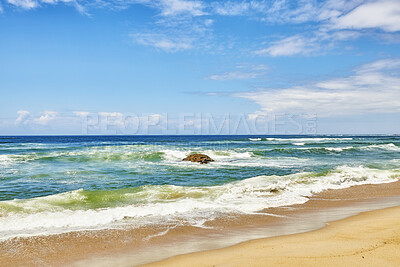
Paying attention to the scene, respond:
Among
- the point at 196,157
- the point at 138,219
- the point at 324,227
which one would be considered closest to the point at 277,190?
the point at 324,227

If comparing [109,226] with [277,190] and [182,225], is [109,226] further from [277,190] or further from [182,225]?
[277,190]

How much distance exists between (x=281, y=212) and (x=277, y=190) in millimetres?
2783

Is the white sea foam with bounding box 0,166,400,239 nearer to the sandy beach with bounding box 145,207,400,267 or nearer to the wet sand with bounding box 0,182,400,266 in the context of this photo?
the wet sand with bounding box 0,182,400,266

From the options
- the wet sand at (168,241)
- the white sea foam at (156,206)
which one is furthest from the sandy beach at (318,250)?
the white sea foam at (156,206)

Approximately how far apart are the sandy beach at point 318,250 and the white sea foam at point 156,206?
1.84 metres

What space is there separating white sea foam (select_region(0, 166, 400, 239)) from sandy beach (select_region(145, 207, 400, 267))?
1.84m

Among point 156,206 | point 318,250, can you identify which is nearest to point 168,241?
point 318,250

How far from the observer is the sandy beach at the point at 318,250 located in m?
3.79

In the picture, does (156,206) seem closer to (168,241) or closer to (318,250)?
(168,241)

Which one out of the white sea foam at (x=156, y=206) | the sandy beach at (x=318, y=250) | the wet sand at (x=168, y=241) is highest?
the sandy beach at (x=318, y=250)

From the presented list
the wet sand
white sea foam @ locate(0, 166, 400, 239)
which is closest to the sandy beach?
the wet sand

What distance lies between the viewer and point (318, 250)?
13.7 ft

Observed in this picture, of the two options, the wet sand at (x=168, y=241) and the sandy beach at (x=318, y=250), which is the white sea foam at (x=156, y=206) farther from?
the sandy beach at (x=318, y=250)

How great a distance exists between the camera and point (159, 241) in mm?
5039
